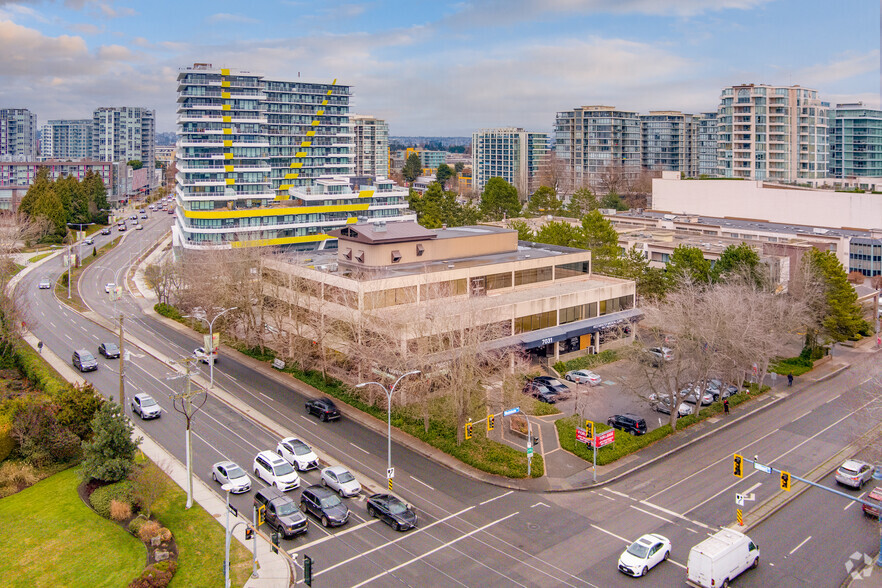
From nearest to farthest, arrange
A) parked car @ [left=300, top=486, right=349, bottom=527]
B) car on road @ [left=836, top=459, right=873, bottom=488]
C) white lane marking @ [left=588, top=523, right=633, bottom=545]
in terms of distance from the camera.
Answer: white lane marking @ [left=588, top=523, right=633, bottom=545]
parked car @ [left=300, top=486, right=349, bottom=527]
car on road @ [left=836, top=459, right=873, bottom=488]

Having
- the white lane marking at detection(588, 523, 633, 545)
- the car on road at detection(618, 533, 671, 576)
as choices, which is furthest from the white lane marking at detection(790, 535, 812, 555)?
the white lane marking at detection(588, 523, 633, 545)

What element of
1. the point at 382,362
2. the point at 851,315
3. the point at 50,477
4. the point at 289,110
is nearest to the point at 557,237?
the point at 851,315

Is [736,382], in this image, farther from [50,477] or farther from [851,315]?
[50,477]

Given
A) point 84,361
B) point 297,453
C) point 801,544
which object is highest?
point 84,361

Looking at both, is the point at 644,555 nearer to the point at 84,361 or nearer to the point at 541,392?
the point at 541,392

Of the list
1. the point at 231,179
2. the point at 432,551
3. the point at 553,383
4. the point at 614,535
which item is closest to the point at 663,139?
the point at 231,179

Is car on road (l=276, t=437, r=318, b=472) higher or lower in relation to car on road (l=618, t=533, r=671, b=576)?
higher

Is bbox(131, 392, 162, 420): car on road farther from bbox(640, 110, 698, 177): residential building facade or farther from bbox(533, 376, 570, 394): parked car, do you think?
bbox(640, 110, 698, 177): residential building facade
